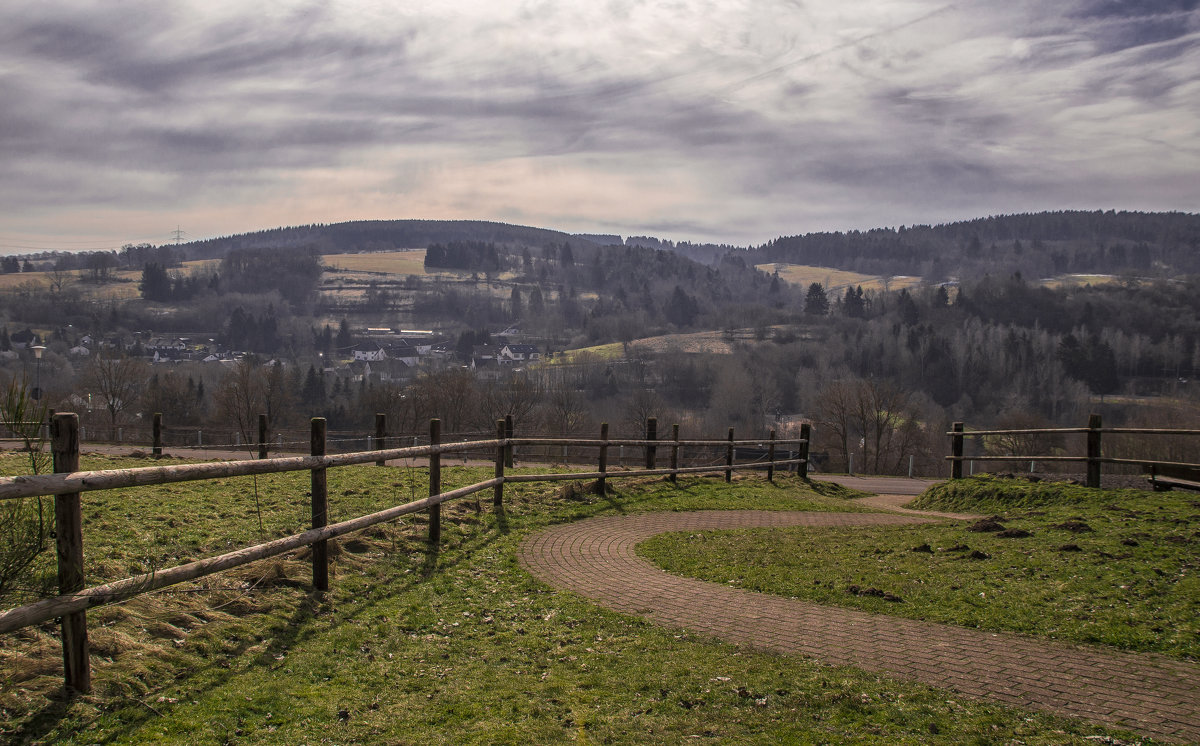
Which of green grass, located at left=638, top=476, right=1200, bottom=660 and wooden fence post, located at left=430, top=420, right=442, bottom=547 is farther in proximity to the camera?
wooden fence post, located at left=430, top=420, right=442, bottom=547

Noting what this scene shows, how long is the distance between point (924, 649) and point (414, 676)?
414cm

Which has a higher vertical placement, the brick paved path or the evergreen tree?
the evergreen tree

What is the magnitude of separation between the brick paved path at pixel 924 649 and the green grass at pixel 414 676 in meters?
0.34

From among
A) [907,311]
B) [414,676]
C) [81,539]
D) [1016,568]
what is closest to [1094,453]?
[1016,568]

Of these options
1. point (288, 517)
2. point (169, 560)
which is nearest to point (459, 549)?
point (288, 517)

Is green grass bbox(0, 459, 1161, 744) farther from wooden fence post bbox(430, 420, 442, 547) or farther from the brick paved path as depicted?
wooden fence post bbox(430, 420, 442, 547)

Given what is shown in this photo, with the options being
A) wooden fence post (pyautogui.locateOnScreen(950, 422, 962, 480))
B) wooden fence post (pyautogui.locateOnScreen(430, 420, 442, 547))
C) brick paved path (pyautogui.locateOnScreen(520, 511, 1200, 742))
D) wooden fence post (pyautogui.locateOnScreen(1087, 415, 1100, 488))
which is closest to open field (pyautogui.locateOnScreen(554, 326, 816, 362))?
wooden fence post (pyautogui.locateOnScreen(950, 422, 962, 480))

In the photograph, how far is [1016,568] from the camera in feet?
28.5

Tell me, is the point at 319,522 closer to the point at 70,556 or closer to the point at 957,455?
the point at 70,556

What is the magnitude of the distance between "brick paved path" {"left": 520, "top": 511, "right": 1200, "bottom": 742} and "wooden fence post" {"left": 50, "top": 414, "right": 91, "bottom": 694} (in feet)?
15.3

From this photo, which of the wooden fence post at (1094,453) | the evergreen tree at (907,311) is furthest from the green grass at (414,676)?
the evergreen tree at (907,311)

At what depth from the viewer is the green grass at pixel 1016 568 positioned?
6.97 metres

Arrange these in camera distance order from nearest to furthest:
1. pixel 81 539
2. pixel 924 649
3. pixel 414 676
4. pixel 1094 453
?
pixel 81 539 → pixel 414 676 → pixel 924 649 → pixel 1094 453

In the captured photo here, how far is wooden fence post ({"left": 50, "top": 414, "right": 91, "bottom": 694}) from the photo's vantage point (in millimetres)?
4691
